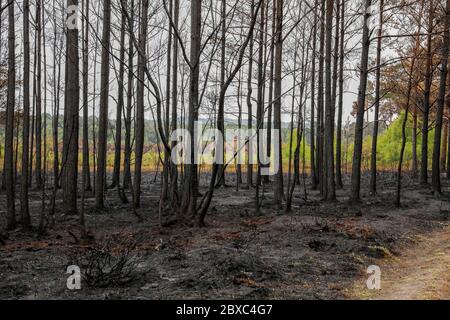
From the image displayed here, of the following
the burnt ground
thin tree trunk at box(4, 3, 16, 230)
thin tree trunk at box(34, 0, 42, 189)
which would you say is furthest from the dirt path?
thin tree trunk at box(34, 0, 42, 189)

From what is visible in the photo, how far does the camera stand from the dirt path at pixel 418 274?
4551mm

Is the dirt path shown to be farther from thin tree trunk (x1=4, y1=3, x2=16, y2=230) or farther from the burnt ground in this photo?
thin tree trunk (x1=4, y1=3, x2=16, y2=230)

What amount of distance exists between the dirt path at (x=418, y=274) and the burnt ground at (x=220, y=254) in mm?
191

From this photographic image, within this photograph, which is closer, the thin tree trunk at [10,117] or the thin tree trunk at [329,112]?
the thin tree trunk at [10,117]

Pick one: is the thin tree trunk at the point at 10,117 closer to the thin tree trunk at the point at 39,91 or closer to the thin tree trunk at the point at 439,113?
the thin tree trunk at the point at 39,91

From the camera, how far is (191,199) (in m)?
8.72

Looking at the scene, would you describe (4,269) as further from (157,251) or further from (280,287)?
(280,287)

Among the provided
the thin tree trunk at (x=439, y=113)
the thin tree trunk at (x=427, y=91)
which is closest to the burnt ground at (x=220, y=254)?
the thin tree trunk at (x=439, y=113)

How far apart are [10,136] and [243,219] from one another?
16.7 feet

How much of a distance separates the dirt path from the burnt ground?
0.63 ft

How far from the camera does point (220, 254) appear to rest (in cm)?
609

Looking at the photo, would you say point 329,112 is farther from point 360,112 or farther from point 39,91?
point 39,91

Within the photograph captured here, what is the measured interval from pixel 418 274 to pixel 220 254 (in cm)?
257
